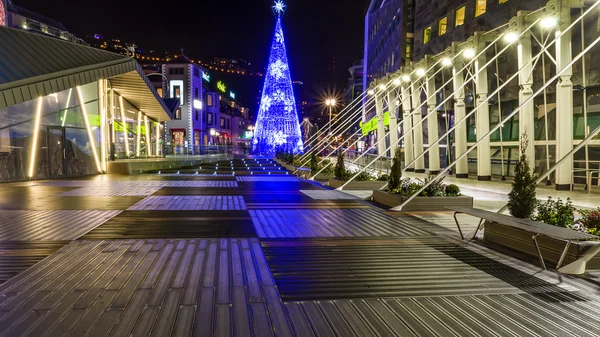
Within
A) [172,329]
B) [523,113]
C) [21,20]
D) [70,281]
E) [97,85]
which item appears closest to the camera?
[172,329]

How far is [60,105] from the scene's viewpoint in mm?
20641

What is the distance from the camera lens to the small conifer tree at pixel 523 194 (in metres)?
6.93

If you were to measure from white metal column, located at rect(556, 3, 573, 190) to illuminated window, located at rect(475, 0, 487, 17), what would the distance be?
29.3 feet

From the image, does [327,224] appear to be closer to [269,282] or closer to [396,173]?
[396,173]

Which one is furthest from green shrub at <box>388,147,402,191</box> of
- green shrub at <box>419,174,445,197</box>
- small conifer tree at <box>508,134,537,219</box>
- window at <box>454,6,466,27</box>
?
window at <box>454,6,466,27</box>

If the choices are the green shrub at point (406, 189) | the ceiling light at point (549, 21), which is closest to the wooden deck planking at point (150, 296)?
the green shrub at point (406, 189)

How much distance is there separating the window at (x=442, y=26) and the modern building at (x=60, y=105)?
19.4 m

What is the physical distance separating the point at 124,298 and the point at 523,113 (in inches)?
678

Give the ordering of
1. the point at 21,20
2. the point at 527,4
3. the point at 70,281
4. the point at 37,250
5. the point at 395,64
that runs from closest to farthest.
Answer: the point at 70,281
the point at 37,250
the point at 527,4
the point at 395,64
the point at 21,20

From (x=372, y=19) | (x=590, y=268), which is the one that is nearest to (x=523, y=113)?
(x=590, y=268)

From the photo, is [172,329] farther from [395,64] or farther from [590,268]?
[395,64]

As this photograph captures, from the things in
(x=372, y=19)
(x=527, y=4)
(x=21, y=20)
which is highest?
(x=372, y=19)

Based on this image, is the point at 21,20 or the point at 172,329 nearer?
the point at 172,329

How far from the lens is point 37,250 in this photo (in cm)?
648
